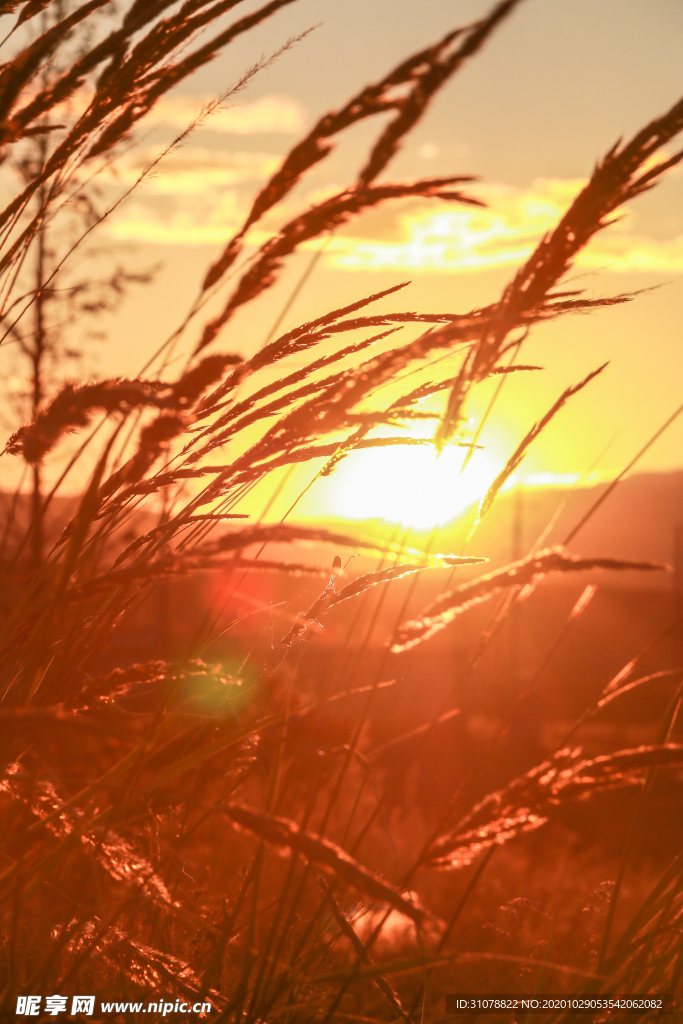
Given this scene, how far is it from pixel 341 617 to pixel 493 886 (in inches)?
246

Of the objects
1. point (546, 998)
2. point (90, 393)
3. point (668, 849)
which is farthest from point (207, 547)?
point (668, 849)

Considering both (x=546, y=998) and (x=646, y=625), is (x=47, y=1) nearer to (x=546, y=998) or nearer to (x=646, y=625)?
(x=546, y=998)

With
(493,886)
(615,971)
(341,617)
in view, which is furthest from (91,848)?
(493,886)

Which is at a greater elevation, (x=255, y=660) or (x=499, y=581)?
(x=499, y=581)

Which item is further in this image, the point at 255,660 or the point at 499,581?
the point at 255,660

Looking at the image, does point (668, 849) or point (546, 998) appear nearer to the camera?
point (546, 998)

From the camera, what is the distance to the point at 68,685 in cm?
122

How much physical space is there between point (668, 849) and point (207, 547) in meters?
11.3

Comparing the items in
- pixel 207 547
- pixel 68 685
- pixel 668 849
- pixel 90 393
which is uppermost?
pixel 90 393

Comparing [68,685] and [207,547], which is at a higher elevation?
[207,547]

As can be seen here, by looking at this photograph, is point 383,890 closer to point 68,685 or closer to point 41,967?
point 41,967

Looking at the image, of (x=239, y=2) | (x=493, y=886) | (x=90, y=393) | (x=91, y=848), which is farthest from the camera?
(x=493, y=886)

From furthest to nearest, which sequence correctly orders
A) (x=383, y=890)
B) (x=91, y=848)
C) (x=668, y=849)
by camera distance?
(x=668, y=849) < (x=91, y=848) < (x=383, y=890)

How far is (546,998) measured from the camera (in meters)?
1.21
